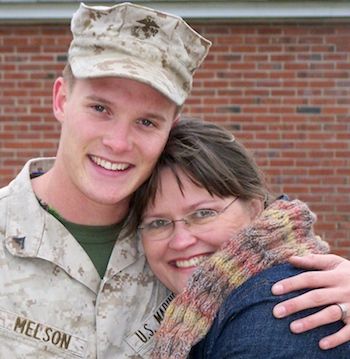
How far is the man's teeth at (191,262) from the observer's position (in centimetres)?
232

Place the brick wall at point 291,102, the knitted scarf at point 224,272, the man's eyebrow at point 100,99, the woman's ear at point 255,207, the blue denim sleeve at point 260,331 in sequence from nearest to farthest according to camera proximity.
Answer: the blue denim sleeve at point 260,331 < the knitted scarf at point 224,272 < the man's eyebrow at point 100,99 < the woman's ear at point 255,207 < the brick wall at point 291,102

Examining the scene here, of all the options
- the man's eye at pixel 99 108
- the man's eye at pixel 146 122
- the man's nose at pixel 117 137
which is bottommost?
A: the man's nose at pixel 117 137

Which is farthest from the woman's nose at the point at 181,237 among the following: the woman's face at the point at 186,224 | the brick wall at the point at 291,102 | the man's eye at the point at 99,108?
the brick wall at the point at 291,102

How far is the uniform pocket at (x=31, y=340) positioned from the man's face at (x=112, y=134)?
409mm

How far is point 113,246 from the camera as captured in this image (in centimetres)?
249

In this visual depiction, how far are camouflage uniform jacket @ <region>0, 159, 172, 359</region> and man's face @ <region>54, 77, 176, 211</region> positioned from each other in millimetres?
181

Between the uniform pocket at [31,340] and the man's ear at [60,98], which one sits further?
the man's ear at [60,98]

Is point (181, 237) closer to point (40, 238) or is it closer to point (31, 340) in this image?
point (40, 238)

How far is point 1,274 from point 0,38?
3.81 metres

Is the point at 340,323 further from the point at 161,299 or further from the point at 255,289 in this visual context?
the point at 161,299

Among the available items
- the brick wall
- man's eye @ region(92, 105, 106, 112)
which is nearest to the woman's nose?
man's eye @ region(92, 105, 106, 112)

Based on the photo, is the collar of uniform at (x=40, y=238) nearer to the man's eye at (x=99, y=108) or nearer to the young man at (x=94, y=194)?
the young man at (x=94, y=194)

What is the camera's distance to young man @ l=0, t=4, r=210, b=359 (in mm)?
2273

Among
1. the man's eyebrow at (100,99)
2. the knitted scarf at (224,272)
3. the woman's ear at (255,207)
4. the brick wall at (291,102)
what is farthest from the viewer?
the brick wall at (291,102)
